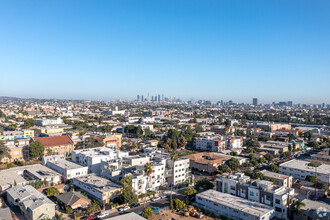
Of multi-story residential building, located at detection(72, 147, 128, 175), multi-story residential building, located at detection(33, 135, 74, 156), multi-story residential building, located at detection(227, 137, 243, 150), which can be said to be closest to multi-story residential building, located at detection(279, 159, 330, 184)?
multi-story residential building, located at detection(227, 137, 243, 150)

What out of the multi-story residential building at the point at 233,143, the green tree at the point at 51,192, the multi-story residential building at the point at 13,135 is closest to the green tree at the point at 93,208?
the green tree at the point at 51,192

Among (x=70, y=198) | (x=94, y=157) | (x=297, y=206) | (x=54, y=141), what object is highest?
(x=94, y=157)

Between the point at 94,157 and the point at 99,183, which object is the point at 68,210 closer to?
the point at 99,183

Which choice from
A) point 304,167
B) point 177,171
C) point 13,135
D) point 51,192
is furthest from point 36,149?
point 304,167

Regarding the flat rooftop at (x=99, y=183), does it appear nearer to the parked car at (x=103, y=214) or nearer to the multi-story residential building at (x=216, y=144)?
the parked car at (x=103, y=214)

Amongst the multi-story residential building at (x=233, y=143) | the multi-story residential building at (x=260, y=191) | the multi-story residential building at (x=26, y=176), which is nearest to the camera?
the multi-story residential building at (x=260, y=191)

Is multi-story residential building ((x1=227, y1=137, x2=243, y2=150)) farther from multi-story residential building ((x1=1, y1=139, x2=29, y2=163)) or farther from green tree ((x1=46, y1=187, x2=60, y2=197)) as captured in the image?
multi-story residential building ((x1=1, y1=139, x2=29, y2=163))
